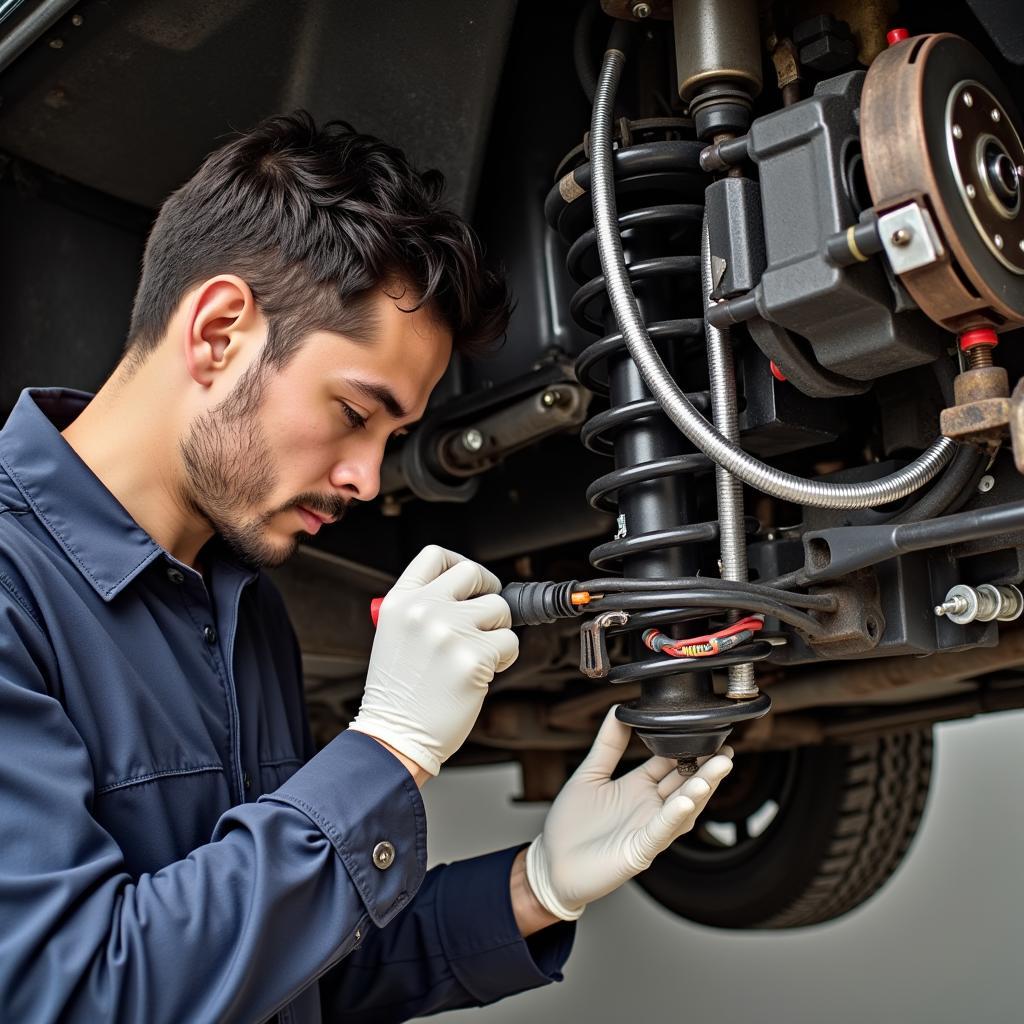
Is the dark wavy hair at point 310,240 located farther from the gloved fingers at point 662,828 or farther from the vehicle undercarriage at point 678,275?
the gloved fingers at point 662,828

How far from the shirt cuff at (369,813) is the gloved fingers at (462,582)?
0.13 metres

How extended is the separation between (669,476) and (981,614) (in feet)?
0.77

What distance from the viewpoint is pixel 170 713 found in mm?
841

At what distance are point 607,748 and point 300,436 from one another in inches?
16.1

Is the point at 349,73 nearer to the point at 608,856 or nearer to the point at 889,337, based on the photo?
the point at 889,337

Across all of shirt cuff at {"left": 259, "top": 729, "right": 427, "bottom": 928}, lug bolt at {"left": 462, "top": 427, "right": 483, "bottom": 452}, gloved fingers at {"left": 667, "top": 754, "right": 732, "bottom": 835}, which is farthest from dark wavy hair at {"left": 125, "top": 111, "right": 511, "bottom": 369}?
gloved fingers at {"left": 667, "top": 754, "right": 732, "bottom": 835}

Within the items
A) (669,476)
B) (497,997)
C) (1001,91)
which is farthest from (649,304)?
(497,997)

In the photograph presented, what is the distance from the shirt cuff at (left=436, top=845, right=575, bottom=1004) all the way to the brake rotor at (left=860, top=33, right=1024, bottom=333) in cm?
68

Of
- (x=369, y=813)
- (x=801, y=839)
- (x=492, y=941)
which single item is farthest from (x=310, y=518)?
(x=801, y=839)

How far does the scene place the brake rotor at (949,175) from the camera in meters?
0.60

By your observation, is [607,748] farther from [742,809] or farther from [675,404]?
[742,809]

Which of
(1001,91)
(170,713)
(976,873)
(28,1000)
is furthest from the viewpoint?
(976,873)

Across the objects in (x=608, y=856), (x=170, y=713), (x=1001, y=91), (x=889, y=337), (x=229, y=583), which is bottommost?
(x=608, y=856)

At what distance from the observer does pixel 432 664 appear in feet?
2.66
